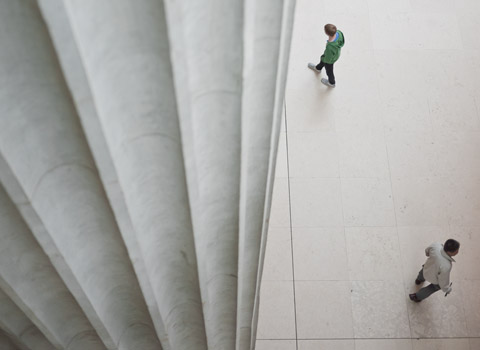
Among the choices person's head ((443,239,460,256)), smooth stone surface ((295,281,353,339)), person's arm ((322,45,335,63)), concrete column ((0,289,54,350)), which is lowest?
smooth stone surface ((295,281,353,339))

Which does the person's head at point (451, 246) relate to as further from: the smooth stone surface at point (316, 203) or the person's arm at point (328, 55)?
the person's arm at point (328, 55)

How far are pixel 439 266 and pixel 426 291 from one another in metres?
0.49

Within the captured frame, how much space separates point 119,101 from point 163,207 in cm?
56

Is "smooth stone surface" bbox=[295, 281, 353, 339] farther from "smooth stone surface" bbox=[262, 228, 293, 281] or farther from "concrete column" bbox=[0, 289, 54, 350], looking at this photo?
"concrete column" bbox=[0, 289, 54, 350]

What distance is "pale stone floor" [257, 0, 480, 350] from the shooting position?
20.4 ft

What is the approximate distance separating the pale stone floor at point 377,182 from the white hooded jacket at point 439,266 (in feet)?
2.20

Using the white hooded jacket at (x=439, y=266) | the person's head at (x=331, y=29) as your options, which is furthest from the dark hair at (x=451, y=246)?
the person's head at (x=331, y=29)

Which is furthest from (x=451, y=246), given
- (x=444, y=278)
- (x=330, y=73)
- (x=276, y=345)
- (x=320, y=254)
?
(x=330, y=73)

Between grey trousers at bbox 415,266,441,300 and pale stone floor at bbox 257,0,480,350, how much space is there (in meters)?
0.20

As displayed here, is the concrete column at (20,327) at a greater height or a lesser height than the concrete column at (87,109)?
lesser

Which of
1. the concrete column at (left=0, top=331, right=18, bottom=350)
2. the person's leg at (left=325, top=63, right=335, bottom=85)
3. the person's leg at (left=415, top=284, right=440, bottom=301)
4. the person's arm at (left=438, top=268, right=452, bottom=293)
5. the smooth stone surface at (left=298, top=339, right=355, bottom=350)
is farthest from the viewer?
the person's leg at (left=325, top=63, right=335, bottom=85)

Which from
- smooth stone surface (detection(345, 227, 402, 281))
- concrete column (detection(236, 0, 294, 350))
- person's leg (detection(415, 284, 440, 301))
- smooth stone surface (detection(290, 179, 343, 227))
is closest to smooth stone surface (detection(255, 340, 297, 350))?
smooth stone surface (detection(345, 227, 402, 281))

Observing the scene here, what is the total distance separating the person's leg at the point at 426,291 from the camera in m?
5.91

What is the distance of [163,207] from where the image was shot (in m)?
1.80
